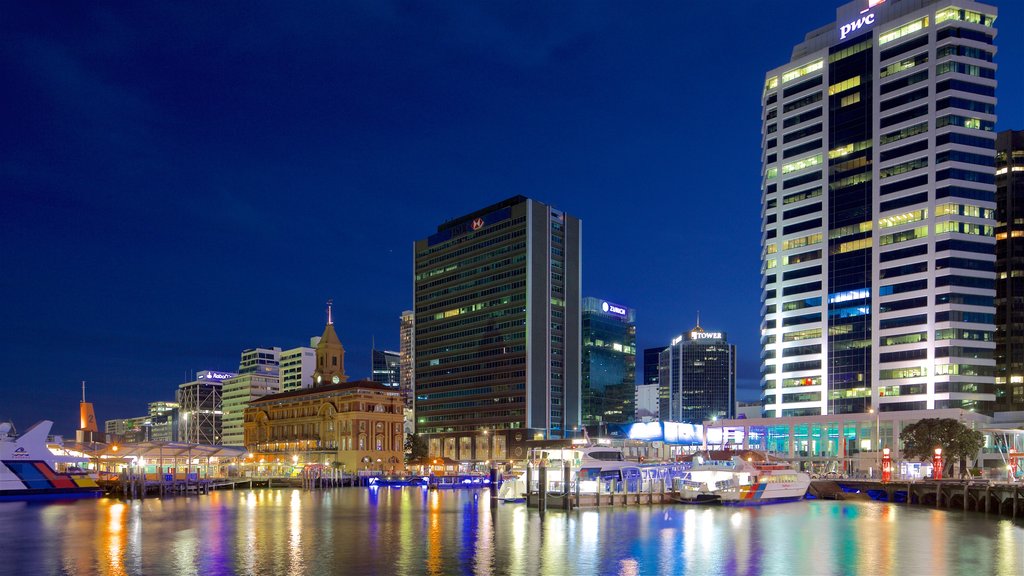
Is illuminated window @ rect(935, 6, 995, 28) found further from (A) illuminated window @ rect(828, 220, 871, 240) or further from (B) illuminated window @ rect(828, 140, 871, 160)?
(A) illuminated window @ rect(828, 220, 871, 240)

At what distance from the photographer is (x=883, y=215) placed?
174 metres

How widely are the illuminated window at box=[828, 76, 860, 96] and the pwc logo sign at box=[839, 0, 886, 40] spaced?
34.1 ft

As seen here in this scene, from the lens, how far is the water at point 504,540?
171ft

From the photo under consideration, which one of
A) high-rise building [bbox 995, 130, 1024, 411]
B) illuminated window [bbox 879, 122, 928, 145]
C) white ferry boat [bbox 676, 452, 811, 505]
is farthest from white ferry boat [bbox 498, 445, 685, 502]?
high-rise building [bbox 995, 130, 1024, 411]

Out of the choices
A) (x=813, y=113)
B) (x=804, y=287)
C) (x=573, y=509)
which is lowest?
(x=573, y=509)

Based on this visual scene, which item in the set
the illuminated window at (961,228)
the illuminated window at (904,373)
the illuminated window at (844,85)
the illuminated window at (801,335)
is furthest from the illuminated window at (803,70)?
the illuminated window at (904,373)

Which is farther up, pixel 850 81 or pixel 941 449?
pixel 850 81

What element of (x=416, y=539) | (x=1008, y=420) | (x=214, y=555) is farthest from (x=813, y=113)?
(x=214, y=555)

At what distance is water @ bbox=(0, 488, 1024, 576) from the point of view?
52.2 m

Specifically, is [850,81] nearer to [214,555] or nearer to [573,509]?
[573,509]

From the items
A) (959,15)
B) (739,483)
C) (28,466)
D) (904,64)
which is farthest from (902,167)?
(28,466)

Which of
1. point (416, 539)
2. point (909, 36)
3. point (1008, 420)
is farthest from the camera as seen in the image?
point (909, 36)

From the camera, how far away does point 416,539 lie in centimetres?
6544

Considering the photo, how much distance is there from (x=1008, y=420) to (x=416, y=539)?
12597cm
